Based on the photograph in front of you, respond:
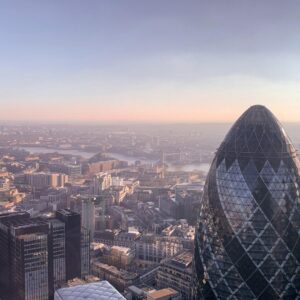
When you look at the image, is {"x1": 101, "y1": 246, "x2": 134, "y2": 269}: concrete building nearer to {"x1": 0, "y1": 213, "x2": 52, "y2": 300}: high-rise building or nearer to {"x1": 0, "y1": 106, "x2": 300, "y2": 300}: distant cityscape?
{"x1": 0, "y1": 106, "x2": 300, "y2": 300}: distant cityscape

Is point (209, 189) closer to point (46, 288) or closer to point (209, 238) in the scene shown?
point (209, 238)

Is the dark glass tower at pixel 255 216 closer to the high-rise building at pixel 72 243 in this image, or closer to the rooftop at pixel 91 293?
the rooftop at pixel 91 293

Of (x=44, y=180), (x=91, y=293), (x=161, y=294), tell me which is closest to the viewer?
(x=91, y=293)

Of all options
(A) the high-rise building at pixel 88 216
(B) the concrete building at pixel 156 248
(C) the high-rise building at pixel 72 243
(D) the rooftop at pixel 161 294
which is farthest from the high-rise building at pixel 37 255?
(A) the high-rise building at pixel 88 216

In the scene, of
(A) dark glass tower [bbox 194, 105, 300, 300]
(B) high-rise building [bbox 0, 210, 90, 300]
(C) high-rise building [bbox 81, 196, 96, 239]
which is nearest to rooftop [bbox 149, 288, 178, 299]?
(B) high-rise building [bbox 0, 210, 90, 300]

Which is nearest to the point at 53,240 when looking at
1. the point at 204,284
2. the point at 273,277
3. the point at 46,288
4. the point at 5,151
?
the point at 46,288

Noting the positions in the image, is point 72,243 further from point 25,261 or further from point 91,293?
point 91,293

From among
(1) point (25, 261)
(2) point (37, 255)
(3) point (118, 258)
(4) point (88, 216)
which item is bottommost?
→ (3) point (118, 258)

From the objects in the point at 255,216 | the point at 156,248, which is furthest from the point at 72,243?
the point at 255,216
